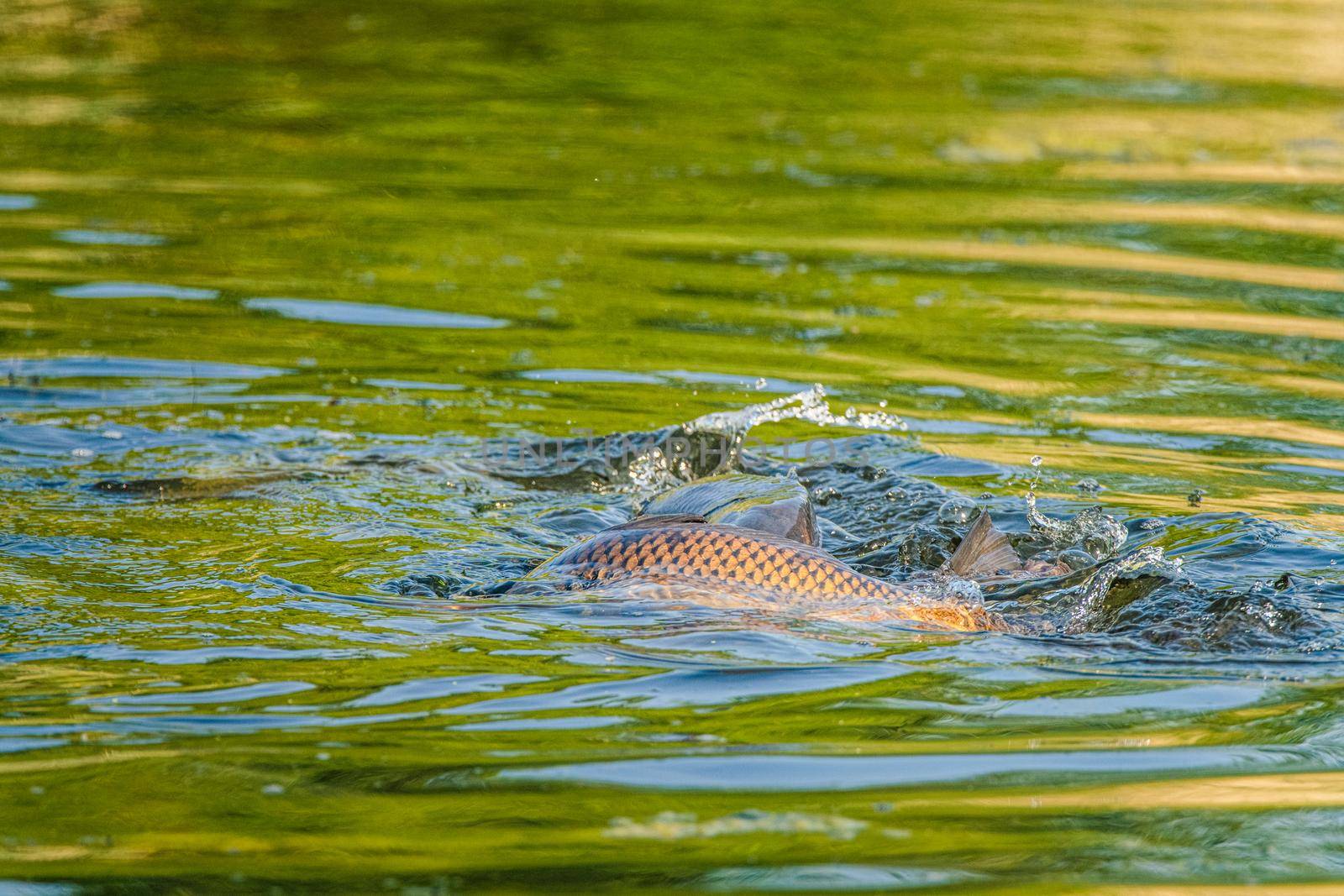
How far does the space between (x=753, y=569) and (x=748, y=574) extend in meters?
0.02

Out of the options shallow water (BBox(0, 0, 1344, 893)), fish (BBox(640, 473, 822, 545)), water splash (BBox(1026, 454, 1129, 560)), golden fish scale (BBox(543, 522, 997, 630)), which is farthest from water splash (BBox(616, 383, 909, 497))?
golden fish scale (BBox(543, 522, 997, 630))

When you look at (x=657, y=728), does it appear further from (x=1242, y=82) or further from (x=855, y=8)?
(x=855, y=8)

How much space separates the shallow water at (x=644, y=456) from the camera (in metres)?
3.85

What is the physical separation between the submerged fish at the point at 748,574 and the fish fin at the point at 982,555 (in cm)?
30

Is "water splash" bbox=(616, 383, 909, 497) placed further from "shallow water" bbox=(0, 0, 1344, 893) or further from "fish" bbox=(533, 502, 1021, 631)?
"fish" bbox=(533, 502, 1021, 631)

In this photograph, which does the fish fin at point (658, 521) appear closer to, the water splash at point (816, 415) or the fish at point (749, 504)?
the fish at point (749, 504)

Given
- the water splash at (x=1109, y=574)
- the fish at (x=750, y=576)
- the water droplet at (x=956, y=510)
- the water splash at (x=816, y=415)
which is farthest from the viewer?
the water splash at (x=816, y=415)

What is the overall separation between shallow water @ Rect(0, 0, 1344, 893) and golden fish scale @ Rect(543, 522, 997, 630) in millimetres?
88

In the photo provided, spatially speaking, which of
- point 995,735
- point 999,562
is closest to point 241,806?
point 995,735

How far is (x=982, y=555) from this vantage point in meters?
5.36

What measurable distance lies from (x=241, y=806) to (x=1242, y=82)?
44.8 ft

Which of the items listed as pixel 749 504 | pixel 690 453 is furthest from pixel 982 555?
pixel 690 453

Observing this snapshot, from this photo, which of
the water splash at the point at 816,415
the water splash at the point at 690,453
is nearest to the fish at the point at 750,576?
the water splash at the point at 690,453

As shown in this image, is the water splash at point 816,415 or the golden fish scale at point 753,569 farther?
the water splash at point 816,415
